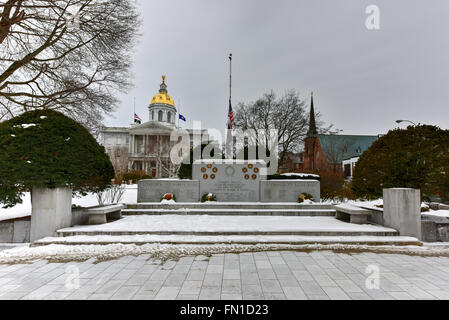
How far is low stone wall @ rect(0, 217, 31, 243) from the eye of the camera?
5.91 meters

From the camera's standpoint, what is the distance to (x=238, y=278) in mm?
3684

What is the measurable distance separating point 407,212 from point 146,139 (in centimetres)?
5933

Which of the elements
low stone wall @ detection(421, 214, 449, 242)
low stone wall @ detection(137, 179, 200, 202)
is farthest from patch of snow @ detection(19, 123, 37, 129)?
low stone wall @ detection(421, 214, 449, 242)

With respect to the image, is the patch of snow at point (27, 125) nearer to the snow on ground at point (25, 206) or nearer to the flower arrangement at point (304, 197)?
the snow on ground at point (25, 206)

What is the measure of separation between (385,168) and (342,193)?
25.5 feet

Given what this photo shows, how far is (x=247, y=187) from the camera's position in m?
11.3

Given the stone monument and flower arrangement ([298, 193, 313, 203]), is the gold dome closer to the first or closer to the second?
the stone monument

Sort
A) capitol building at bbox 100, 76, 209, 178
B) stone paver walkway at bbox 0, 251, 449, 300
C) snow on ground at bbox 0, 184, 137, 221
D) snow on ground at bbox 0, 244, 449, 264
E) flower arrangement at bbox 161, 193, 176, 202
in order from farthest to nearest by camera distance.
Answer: capitol building at bbox 100, 76, 209, 178
flower arrangement at bbox 161, 193, 176, 202
snow on ground at bbox 0, 184, 137, 221
snow on ground at bbox 0, 244, 449, 264
stone paver walkway at bbox 0, 251, 449, 300

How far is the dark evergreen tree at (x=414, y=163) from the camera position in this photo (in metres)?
6.74

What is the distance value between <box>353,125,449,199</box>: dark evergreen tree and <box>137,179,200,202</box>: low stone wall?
766cm

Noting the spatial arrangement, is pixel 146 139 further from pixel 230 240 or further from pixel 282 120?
pixel 230 240
